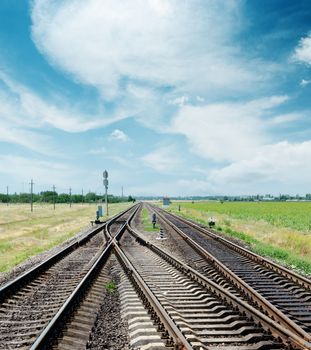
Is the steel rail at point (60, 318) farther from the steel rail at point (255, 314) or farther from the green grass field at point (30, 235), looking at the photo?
the green grass field at point (30, 235)

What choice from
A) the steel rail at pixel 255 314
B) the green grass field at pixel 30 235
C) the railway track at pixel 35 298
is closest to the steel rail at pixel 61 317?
the railway track at pixel 35 298

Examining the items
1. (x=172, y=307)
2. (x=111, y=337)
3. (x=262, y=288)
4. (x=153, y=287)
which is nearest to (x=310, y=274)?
(x=262, y=288)

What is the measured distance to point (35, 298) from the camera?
8812 mm

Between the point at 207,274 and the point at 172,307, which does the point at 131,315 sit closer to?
the point at 172,307

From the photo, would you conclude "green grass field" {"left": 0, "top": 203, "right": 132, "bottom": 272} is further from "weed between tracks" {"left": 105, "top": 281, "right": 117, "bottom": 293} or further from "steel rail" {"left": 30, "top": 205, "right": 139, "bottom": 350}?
"steel rail" {"left": 30, "top": 205, "right": 139, "bottom": 350}

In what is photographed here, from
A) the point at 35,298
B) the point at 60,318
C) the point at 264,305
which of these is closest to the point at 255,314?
the point at 264,305

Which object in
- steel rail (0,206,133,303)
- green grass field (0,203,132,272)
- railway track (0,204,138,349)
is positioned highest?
steel rail (0,206,133,303)

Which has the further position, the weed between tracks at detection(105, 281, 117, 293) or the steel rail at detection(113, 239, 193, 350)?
the weed between tracks at detection(105, 281, 117, 293)

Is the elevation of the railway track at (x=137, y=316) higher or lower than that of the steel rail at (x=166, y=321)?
lower

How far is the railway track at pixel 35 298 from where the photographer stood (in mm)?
6203

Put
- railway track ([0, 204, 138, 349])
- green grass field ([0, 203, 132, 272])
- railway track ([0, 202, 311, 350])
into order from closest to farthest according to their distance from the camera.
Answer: railway track ([0, 202, 311, 350]) < railway track ([0, 204, 138, 349]) < green grass field ([0, 203, 132, 272])

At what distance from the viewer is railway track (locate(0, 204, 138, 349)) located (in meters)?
6.20

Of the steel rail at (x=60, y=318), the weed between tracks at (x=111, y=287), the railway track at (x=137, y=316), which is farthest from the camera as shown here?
the weed between tracks at (x=111, y=287)

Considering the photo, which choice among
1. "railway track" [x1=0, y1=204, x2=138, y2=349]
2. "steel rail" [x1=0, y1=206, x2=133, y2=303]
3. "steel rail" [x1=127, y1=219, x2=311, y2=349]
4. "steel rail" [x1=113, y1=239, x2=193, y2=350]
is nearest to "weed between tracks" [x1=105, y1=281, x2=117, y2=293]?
"steel rail" [x1=113, y1=239, x2=193, y2=350]
